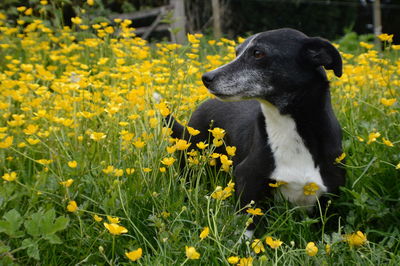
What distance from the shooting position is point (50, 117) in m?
2.78

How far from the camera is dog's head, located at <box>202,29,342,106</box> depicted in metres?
2.46

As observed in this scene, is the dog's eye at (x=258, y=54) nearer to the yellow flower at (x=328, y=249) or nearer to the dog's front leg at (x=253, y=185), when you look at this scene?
the dog's front leg at (x=253, y=185)

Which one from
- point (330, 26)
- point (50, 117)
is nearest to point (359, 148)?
point (50, 117)

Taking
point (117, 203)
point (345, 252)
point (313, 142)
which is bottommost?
point (345, 252)

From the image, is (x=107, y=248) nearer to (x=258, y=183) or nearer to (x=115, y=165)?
(x=115, y=165)

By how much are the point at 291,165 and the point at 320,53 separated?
0.56 metres

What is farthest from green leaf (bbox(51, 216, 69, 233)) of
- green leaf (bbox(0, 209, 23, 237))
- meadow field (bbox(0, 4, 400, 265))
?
green leaf (bbox(0, 209, 23, 237))

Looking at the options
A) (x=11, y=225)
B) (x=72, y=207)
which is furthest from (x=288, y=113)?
(x=11, y=225)

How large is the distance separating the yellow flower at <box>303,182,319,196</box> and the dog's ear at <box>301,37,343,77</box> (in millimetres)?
587

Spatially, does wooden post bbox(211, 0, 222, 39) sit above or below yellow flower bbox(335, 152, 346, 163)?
above

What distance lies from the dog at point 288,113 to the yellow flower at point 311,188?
0.01 m

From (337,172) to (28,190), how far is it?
1470mm

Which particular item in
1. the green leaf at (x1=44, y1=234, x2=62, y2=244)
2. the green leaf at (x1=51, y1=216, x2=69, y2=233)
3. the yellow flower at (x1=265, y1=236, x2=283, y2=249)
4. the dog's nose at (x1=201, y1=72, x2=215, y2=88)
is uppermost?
the dog's nose at (x1=201, y1=72, x2=215, y2=88)

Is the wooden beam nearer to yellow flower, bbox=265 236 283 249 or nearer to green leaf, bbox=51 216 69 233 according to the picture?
green leaf, bbox=51 216 69 233
